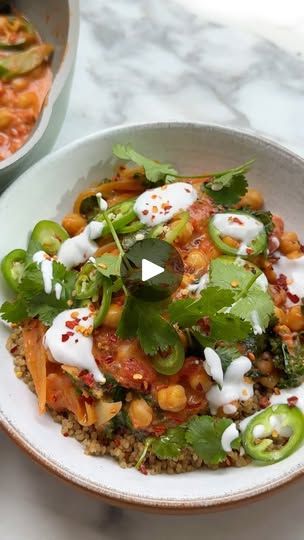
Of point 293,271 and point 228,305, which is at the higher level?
point 228,305

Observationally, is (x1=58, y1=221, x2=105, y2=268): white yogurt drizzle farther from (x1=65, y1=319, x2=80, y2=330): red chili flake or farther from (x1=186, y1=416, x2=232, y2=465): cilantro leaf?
(x1=186, y1=416, x2=232, y2=465): cilantro leaf

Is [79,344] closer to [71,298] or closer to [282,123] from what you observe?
[71,298]

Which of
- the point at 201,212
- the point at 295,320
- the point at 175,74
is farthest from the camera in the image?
the point at 175,74

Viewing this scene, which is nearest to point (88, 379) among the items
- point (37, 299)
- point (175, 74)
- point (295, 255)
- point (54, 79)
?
point (37, 299)

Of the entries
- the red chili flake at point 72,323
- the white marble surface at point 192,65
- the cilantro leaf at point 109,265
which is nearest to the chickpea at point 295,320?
the cilantro leaf at point 109,265

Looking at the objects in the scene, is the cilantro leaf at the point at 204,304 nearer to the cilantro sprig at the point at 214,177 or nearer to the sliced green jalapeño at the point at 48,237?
the cilantro sprig at the point at 214,177

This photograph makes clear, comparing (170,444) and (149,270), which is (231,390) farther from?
(149,270)
